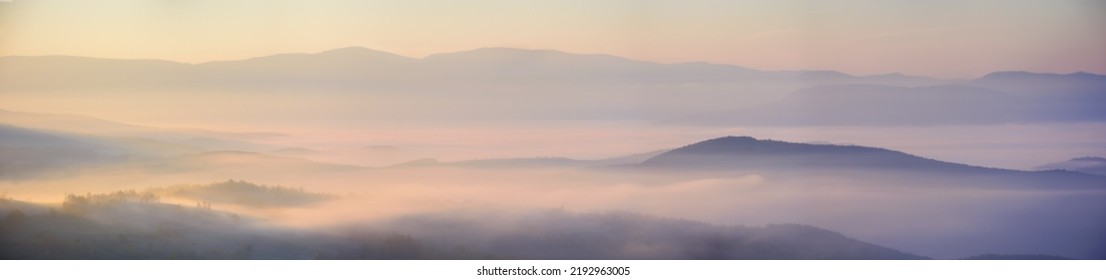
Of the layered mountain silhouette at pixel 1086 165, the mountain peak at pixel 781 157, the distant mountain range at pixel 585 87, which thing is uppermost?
the distant mountain range at pixel 585 87

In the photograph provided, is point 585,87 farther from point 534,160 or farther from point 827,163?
point 827,163

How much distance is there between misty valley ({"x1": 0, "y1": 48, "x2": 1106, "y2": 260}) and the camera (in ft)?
16.8

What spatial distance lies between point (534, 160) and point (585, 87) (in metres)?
0.41

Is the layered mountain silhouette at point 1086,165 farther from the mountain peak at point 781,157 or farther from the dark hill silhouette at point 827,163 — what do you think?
the mountain peak at point 781,157

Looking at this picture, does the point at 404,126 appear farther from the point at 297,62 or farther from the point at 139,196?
the point at 139,196

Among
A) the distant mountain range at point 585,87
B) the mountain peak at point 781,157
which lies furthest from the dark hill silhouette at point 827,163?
the distant mountain range at point 585,87

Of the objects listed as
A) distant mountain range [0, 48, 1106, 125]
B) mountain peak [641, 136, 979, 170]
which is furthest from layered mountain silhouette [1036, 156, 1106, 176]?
mountain peak [641, 136, 979, 170]

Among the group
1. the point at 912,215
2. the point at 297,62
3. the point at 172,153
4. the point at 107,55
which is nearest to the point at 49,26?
the point at 107,55

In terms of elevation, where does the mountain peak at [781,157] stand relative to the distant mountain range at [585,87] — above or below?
below

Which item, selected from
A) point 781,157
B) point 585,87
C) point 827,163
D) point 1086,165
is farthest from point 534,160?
point 1086,165

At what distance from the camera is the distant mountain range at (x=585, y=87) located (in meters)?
5.15

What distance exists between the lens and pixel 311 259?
16.7ft

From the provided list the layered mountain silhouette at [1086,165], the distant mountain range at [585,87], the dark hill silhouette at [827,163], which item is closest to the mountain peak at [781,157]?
the dark hill silhouette at [827,163]

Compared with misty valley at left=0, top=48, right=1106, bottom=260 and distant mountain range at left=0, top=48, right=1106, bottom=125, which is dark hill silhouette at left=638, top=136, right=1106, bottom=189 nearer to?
misty valley at left=0, top=48, right=1106, bottom=260
